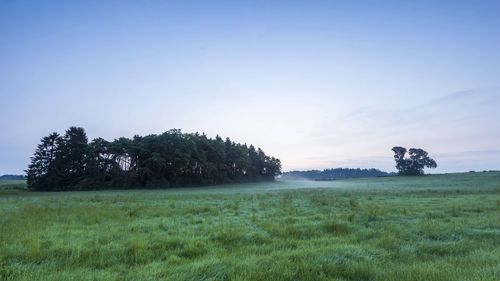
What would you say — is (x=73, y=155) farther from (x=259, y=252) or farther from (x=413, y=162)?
(x=413, y=162)

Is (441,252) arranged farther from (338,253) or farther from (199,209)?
(199,209)

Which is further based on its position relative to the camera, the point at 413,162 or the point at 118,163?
the point at 413,162

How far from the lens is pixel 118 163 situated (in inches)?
3674

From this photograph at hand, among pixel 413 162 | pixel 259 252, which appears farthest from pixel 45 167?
pixel 413 162

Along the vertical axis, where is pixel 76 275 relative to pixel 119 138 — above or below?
below

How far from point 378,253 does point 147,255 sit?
5930 millimetres

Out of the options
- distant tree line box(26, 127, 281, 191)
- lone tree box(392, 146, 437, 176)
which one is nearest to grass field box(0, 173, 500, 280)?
distant tree line box(26, 127, 281, 191)

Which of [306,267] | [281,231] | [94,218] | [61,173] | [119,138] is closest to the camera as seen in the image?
[306,267]

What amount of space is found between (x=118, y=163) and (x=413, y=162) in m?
123

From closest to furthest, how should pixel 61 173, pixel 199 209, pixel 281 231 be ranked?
pixel 281 231 < pixel 199 209 < pixel 61 173

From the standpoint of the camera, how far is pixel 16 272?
756cm

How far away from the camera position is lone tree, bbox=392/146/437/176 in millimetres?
156750

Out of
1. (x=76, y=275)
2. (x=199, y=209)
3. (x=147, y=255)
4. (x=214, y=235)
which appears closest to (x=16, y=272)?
(x=76, y=275)

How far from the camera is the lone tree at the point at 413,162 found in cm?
15675
